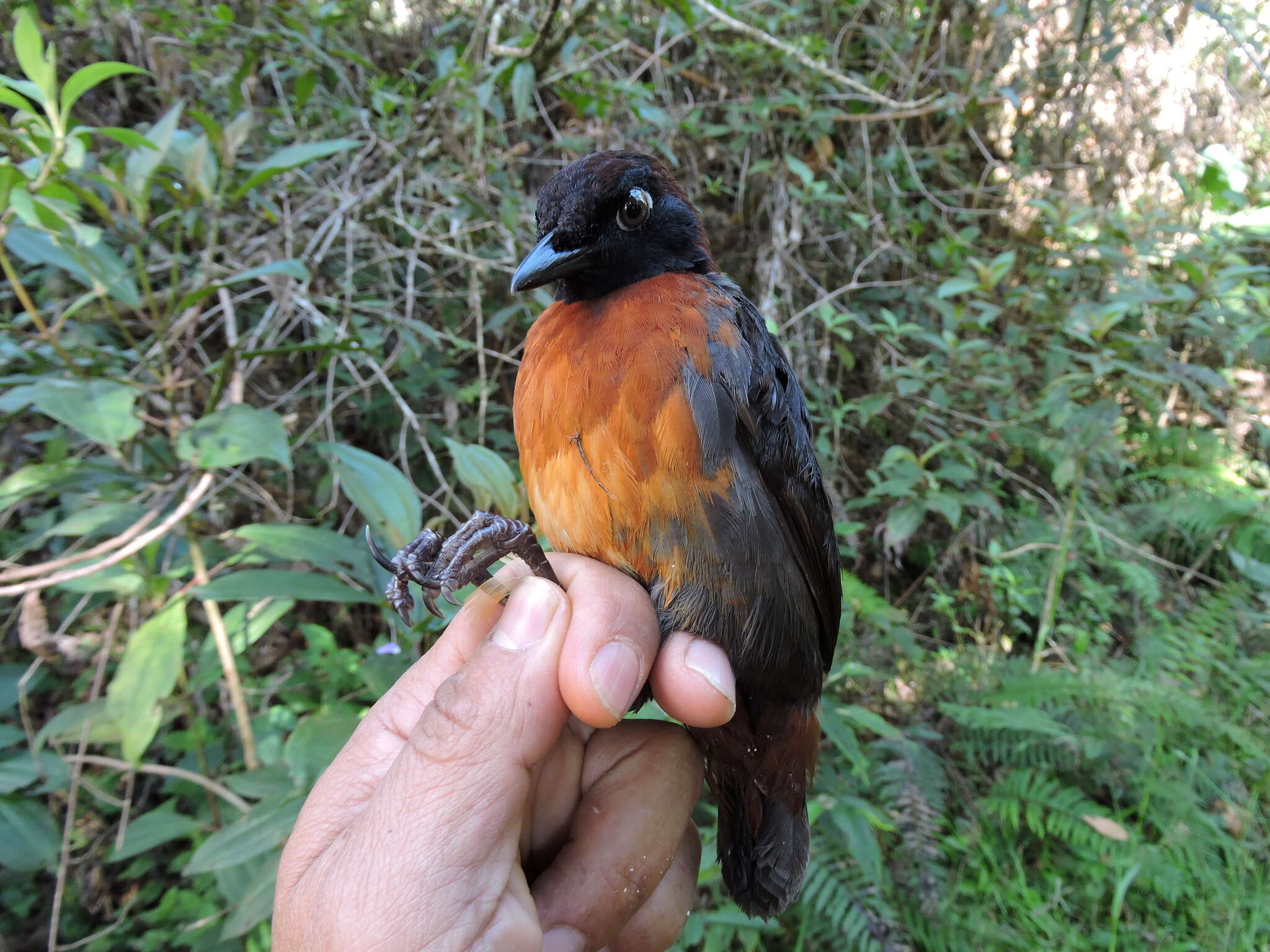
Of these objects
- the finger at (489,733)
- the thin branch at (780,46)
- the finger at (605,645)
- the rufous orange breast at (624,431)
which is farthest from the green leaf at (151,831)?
the thin branch at (780,46)

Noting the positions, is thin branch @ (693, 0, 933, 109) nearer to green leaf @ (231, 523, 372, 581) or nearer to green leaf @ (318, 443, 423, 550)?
green leaf @ (318, 443, 423, 550)

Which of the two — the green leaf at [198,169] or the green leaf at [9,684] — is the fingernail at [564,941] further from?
the green leaf at [198,169]

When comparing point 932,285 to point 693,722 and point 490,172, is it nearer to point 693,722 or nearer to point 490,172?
point 490,172

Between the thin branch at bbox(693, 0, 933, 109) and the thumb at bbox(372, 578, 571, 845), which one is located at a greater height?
the thin branch at bbox(693, 0, 933, 109)

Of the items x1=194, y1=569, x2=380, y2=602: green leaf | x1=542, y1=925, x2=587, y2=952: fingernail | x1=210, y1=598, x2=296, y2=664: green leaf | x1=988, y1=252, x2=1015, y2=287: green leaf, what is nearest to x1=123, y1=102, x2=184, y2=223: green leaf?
x1=194, y1=569, x2=380, y2=602: green leaf

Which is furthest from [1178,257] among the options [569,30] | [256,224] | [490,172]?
[256,224]

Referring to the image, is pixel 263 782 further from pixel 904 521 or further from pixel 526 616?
pixel 904 521
